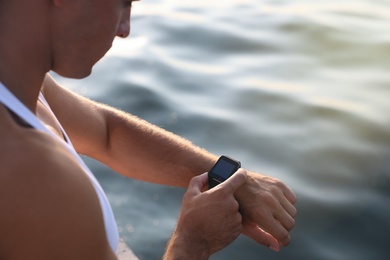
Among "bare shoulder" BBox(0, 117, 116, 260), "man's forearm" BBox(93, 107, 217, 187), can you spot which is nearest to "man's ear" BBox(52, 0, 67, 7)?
"bare shoulder" BBox(0, 117, 116, 260)

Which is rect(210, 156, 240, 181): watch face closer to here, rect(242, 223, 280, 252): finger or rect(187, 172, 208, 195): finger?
rect(187, 172, 208, 195): finger

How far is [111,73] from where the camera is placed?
632 centimetres

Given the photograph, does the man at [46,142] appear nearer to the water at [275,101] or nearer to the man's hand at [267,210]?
the man's hand at [267,210]

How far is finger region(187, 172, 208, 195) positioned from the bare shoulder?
0.79 meters

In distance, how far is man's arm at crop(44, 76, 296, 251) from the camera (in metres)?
2.66

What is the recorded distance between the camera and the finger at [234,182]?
2480 millimetres

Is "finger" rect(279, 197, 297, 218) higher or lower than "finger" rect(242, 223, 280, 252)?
higher

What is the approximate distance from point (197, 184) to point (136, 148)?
0.54m

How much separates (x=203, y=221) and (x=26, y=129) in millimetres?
914

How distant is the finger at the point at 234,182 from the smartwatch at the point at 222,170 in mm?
85

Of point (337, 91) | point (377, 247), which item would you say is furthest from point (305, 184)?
point (337, 91)

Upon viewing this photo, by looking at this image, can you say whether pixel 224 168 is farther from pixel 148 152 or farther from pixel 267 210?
pixel 148 152

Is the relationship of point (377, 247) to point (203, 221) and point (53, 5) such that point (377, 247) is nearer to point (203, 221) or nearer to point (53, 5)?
point (203, 221)

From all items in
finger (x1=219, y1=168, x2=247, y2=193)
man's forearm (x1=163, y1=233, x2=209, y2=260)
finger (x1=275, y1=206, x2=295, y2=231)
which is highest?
finger (x1=219, y1=168, x2=247, y2=193)
